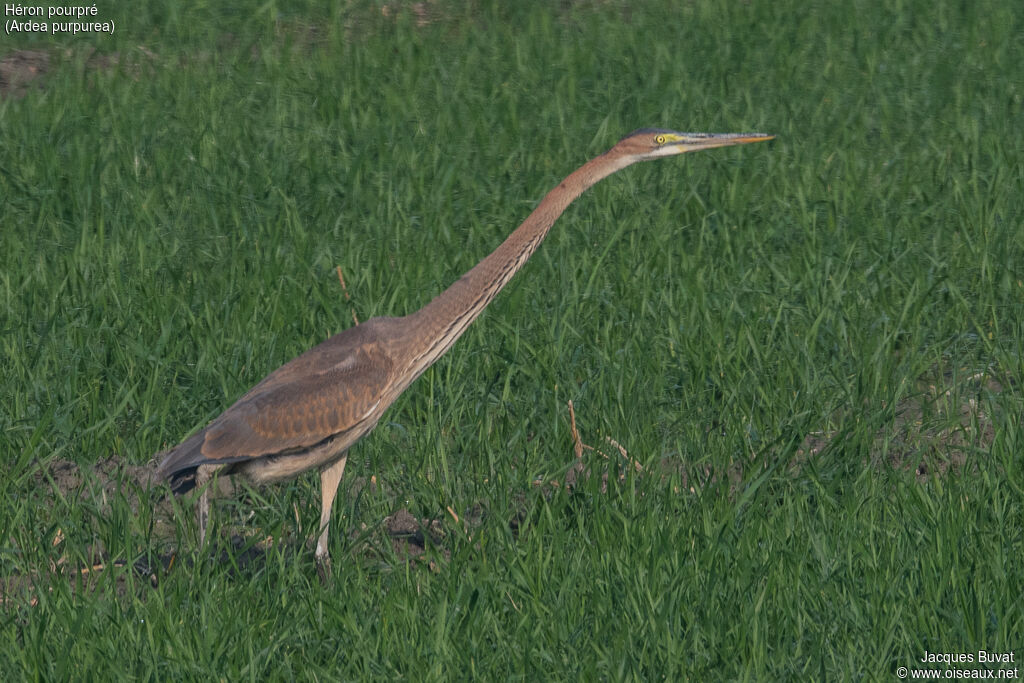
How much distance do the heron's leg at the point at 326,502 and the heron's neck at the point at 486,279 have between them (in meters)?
0.43

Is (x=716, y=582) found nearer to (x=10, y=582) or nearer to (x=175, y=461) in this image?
(x=175, y=461)

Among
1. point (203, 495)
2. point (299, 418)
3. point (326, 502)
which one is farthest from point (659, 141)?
point (203, 495)

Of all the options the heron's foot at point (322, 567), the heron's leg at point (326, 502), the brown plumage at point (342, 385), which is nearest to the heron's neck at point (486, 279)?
the brown plumage at point (342, 385)

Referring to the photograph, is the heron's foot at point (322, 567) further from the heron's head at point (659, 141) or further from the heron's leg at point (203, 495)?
the heron's head at point (659, 141)

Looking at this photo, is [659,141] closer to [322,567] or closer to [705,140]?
[705,140]

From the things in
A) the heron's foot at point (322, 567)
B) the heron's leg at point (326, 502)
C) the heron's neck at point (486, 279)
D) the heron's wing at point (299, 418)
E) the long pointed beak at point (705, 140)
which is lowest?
the heron's foot at point (322, 567)

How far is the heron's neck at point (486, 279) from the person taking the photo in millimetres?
4887

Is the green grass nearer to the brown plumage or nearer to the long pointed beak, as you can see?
the brown plumage

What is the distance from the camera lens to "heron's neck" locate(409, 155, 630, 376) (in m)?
4.89

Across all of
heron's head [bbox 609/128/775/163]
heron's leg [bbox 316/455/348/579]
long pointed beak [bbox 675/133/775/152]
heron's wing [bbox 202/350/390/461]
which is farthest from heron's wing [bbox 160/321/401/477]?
long pointed beak [bbox 675/133/775/152]

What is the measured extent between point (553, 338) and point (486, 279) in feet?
4.10

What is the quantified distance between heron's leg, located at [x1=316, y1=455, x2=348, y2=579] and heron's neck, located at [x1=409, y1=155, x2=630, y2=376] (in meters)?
0.43

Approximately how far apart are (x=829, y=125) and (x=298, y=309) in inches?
161

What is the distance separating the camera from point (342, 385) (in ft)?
15.5
